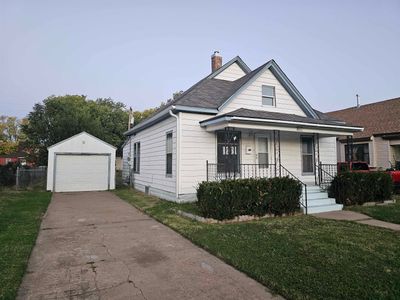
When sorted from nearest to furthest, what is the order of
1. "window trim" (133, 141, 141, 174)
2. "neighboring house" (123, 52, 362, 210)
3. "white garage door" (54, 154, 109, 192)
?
"neighboring house" (123, 52, 362, 210), "white garage door" (54, 154, 109, 192), "window trim" (133, 141, 141, 174)

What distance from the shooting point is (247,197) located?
313 inches

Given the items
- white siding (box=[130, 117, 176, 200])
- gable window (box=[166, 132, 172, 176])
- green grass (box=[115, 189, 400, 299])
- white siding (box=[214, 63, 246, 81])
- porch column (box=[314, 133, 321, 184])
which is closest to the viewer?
green grass (box=[115, 189, 400, 299])

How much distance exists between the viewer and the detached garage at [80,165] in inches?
646

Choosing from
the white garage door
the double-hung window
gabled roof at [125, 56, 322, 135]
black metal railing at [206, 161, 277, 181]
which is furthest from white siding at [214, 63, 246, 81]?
the white garage door

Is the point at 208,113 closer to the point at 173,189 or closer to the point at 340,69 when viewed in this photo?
the point at 173,189

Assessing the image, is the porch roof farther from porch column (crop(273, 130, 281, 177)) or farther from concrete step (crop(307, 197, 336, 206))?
concrete step (crop(307, 197, 336, 206))

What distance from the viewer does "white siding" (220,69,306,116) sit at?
12.0 meters

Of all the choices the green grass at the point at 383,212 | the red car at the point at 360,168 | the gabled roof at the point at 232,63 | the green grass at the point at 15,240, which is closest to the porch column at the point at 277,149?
the red car at the point at 360,168

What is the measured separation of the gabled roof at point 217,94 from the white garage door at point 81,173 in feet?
15.9

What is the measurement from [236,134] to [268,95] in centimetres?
284

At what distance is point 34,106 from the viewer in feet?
92.7

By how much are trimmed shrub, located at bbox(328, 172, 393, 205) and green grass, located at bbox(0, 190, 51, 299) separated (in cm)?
1007

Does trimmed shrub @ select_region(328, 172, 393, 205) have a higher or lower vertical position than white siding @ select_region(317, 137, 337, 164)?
lower

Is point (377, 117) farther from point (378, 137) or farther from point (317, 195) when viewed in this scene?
point (317, 195)
